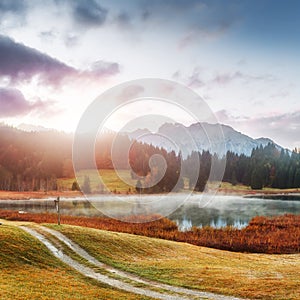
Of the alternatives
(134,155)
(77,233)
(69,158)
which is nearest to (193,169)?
(134,155)

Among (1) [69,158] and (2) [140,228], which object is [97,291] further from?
(1) [69,158]

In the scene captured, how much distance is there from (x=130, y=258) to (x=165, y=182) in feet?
328

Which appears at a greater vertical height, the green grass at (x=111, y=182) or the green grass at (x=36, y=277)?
the green grass at (x=111, y=182)

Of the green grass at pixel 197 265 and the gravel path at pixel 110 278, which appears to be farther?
the green grass at pixel 197 265

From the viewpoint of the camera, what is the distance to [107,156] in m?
167

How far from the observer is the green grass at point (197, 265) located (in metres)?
18.7

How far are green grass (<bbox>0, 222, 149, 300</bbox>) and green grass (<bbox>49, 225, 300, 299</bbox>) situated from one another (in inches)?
149

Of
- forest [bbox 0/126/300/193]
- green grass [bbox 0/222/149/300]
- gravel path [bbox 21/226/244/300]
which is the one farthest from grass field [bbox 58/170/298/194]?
green grass [bbox 0/222/149/300]

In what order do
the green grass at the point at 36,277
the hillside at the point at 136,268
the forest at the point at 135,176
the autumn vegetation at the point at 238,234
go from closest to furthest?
the green grass at the point at 36,277 → the hillside at the point at 136,268 → the autumn vegetation at the point at 238,234 → the forest at the point at 135,176

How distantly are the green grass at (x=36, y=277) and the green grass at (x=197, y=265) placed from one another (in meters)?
3.79

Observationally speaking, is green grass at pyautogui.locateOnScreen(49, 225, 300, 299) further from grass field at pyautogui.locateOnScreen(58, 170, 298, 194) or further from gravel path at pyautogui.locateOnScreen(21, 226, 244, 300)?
grass field at pyautogui.locateOnScreen(58, 170, 298, 194)

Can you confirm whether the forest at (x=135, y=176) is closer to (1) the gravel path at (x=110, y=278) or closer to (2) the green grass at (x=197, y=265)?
(2) the green grass at (x=197, y=265)

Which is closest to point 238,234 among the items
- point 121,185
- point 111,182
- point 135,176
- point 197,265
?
point 197,265

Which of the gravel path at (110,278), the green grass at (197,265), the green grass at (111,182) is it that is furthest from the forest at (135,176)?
the gravel path at (110,278)
